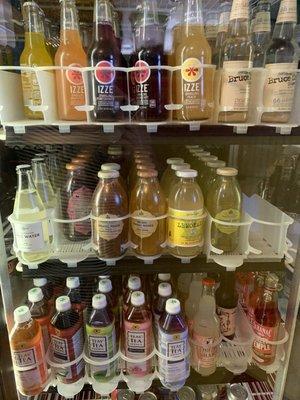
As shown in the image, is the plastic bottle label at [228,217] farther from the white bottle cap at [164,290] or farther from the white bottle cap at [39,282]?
the white bottle cap at [39,282]

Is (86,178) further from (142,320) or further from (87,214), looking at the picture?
(142,320)

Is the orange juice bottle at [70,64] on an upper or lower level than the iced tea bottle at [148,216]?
upper

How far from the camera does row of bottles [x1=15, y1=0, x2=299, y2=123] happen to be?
0.82 m

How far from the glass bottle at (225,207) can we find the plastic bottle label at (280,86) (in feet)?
0.71

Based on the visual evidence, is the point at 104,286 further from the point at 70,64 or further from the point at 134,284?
the point at 70,64

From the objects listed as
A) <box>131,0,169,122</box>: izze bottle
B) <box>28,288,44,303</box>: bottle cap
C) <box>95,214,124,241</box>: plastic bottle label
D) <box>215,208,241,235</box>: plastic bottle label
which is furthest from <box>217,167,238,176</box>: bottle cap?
<box>28,288,44,303</box>: bottle cap

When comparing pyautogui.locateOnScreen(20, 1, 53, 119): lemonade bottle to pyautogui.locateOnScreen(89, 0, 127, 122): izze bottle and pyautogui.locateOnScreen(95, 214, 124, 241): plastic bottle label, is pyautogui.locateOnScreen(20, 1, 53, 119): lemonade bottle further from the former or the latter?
pyautogui.locateOnScreen(95, 214, 124, 241): plastic bottle label

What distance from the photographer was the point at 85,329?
41.4 inches

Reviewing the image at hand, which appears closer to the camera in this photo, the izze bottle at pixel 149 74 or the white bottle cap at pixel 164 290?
the izze bottle at pixel 149 74

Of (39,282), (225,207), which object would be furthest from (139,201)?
(39,282)

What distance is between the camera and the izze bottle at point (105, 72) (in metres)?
0.80

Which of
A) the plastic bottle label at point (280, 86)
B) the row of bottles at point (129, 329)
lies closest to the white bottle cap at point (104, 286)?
the row of bottles at point (129, 329)

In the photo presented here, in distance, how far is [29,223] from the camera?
88 centimetres

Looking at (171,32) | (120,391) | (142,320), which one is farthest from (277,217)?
(120,391)
